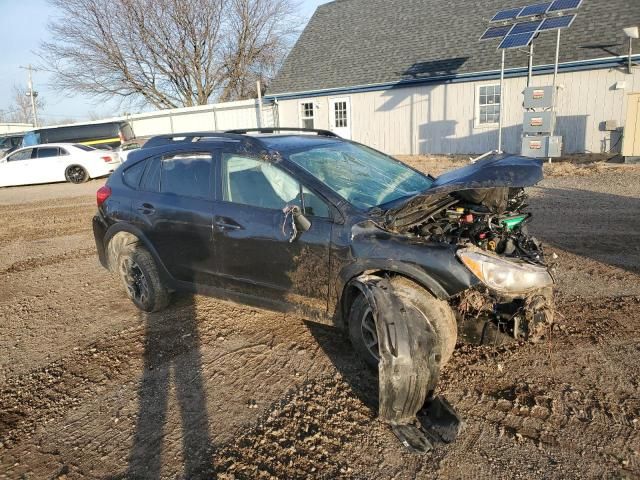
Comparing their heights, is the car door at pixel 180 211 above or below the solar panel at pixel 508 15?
below

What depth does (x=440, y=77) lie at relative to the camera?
679 inches

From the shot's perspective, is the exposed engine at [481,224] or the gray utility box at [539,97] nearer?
the exposed engine at [481,224]

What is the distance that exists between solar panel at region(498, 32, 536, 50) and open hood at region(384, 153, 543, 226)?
11244mm

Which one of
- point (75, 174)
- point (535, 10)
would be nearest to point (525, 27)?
point (535, 10)

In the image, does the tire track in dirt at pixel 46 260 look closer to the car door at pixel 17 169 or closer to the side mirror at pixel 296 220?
the side mirror at pixel 296 220

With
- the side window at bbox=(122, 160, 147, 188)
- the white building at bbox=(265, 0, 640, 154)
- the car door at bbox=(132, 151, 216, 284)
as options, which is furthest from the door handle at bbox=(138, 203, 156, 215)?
the white building at bbox=(265, 0, 640, 154)

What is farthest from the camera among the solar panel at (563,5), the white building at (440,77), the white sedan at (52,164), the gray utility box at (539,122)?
the white sedan at (52,164)

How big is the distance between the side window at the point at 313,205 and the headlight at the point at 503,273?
1.01 metres

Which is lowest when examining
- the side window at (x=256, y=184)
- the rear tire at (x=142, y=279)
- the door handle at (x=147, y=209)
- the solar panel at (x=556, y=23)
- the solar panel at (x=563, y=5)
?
the rear tire at (x=142, y=279)

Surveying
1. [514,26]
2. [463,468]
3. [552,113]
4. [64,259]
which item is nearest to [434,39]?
[514,26]

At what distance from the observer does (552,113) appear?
1345 cm

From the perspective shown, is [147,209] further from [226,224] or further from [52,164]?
[52,164]

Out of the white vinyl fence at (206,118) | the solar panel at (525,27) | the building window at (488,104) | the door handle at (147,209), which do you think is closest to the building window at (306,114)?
the white vinyl fence at (206,118)

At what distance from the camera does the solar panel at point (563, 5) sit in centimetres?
1279
